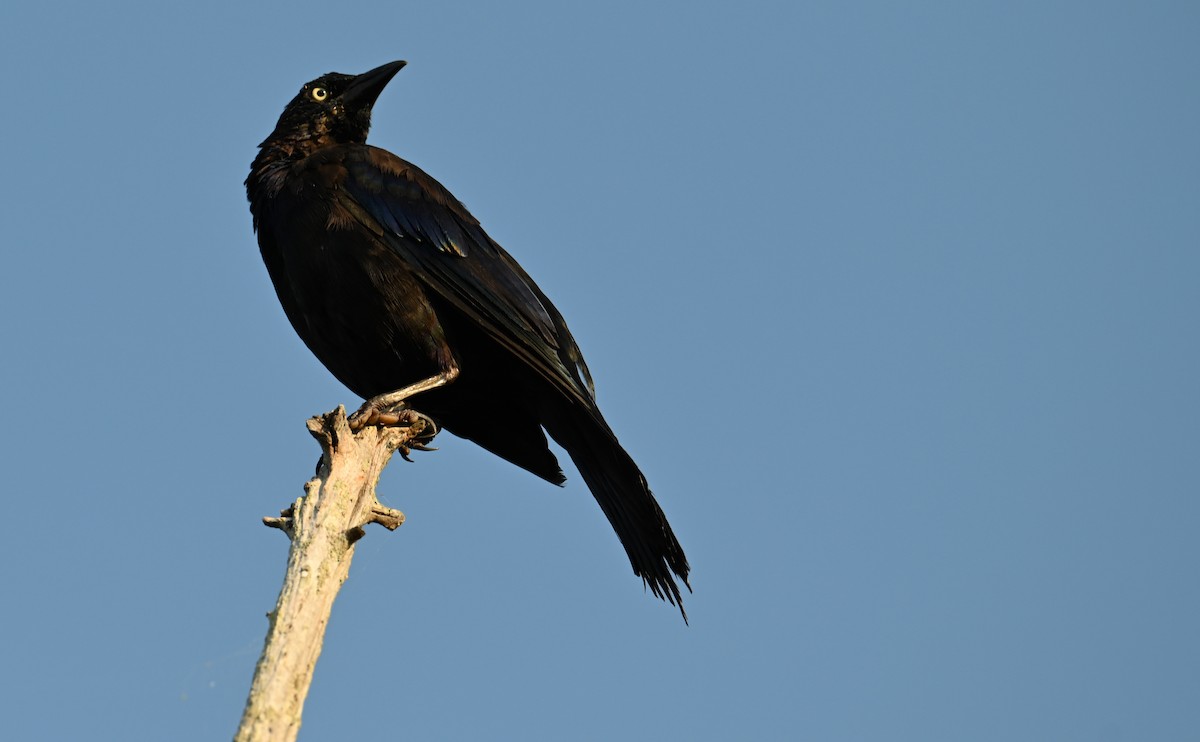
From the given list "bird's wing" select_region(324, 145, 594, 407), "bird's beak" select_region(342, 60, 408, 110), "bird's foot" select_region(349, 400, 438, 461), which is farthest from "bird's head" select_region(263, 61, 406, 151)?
"bird's foot" select_region(349, 400, 438, 461)

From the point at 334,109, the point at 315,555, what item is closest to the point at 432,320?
the point at 334,109

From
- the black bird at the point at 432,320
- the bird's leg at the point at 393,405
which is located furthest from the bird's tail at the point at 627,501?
the bird's leg at the point at 393,405

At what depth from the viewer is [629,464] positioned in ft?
16.8

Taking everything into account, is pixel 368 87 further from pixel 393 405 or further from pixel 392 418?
pixel 392 418

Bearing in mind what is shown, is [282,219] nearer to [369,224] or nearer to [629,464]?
[369,224]

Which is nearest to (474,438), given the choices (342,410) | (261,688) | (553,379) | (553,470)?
(553,470)

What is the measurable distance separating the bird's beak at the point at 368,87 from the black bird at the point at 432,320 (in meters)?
0.50

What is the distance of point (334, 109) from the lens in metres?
6.18

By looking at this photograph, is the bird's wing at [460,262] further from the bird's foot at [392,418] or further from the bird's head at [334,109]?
the bird's foot at [392,418]

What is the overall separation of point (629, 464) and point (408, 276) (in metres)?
1.18

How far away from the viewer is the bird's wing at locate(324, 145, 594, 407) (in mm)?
5293

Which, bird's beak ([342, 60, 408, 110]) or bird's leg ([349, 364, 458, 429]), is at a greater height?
bird's beak ([342, 60, 408, 110])

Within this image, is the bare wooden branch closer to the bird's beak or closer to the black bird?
the black bird

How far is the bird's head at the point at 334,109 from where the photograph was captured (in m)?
6.04
